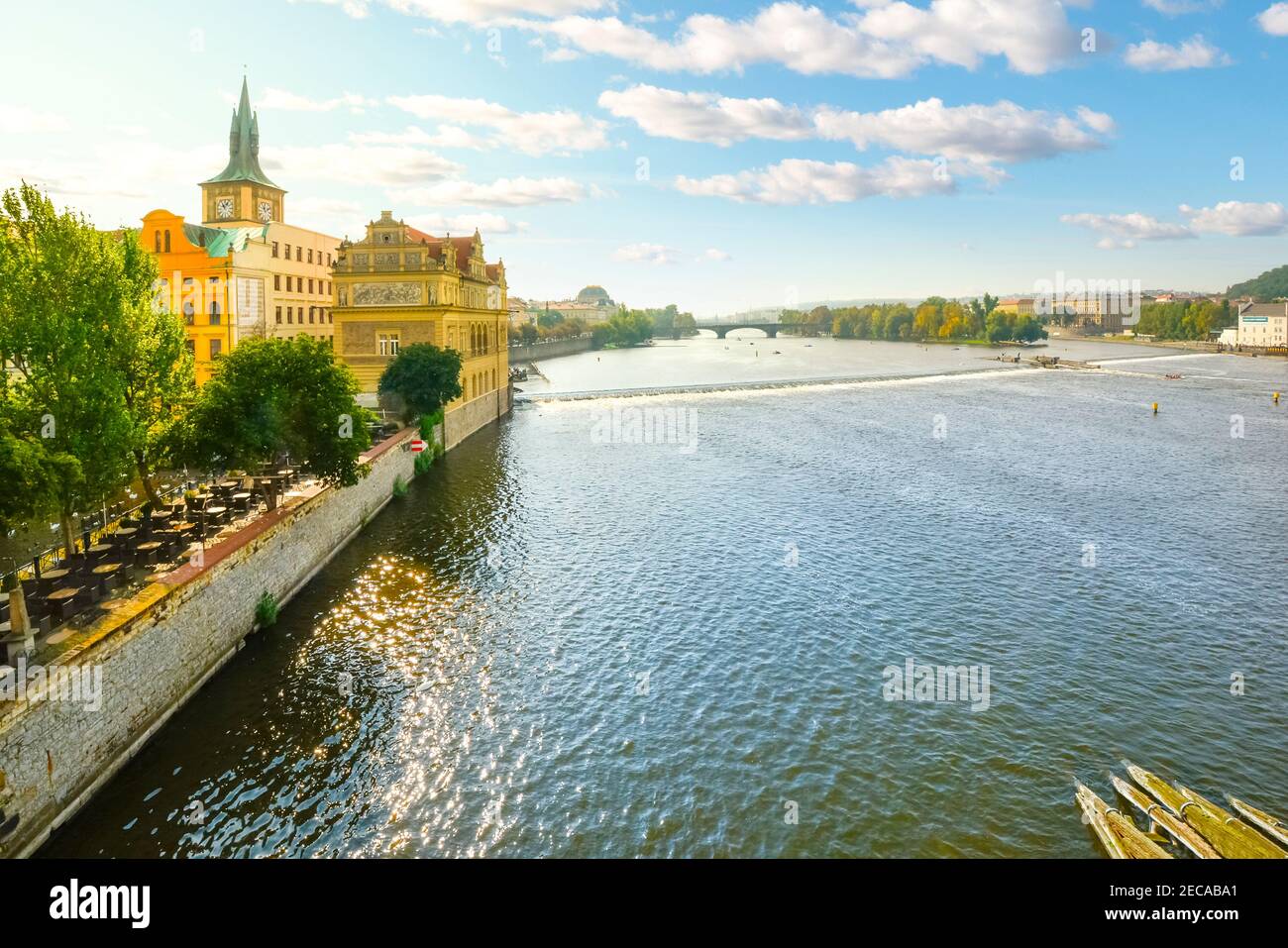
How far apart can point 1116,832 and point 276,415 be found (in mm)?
32784

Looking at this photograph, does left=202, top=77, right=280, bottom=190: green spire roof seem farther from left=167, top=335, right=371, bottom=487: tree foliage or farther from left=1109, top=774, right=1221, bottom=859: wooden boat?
left=1109, top=774, right=1221, bottom=859: wooden boat

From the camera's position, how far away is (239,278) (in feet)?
222

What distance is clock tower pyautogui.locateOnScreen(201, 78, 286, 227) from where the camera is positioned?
321ft

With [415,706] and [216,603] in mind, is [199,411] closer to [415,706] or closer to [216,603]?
[216,603]

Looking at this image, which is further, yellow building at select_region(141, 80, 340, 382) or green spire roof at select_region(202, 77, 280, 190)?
green spire roof at select_region(202, 77, 280, 190)

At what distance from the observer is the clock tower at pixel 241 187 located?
9788 centimetres

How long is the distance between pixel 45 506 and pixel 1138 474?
69.0 m

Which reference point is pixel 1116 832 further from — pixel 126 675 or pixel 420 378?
pixel 420 378

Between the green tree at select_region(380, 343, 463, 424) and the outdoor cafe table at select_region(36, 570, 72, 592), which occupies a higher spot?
the green tree at select_region(380, 343, 463, 424)

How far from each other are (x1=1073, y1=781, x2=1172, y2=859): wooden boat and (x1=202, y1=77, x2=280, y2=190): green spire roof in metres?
104

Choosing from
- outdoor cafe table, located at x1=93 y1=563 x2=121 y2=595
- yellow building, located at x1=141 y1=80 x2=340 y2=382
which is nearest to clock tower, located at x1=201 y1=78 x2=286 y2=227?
yellow building, located at x1=141 y1=80 x2=340 y2=382

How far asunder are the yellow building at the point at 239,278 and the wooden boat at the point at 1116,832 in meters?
53.8

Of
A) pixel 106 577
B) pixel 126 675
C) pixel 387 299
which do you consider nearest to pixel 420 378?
pixel 387 299

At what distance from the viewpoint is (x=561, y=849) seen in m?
20.0
